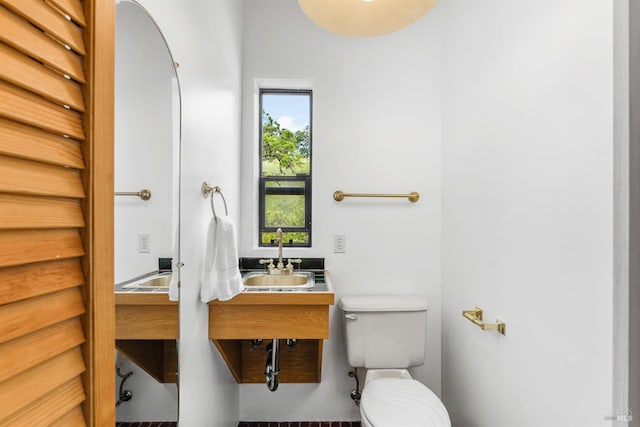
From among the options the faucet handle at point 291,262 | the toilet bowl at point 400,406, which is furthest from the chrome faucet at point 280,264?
the toilet bowl at point 400,406

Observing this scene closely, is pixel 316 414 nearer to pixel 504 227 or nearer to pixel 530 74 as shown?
pixel 504 227

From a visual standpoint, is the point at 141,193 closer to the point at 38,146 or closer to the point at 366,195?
the point at 38,146

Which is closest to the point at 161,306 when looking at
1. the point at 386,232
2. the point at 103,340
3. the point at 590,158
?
the point at 103,340

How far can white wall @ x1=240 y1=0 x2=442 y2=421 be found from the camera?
2062 mm

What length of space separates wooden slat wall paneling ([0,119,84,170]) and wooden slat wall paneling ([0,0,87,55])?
0.39ft

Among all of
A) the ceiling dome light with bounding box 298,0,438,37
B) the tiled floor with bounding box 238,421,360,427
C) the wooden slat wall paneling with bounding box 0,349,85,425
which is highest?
the ceiling dome light with bounding box 298,0,438,37

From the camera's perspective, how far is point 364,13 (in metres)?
1.22

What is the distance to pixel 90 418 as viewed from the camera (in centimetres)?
43

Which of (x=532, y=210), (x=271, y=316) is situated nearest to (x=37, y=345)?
(x=271, y=316)

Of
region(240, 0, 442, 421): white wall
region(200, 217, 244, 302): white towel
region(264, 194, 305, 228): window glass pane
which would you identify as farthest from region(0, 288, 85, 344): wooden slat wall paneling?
region(264, 194, 305, 228): window glass pane

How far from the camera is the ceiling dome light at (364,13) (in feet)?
3.86

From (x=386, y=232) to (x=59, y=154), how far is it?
72.7 inches

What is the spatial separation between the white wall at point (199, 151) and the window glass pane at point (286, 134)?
0.46 m

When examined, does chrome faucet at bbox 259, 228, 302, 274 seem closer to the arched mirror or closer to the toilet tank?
the toilet tank
